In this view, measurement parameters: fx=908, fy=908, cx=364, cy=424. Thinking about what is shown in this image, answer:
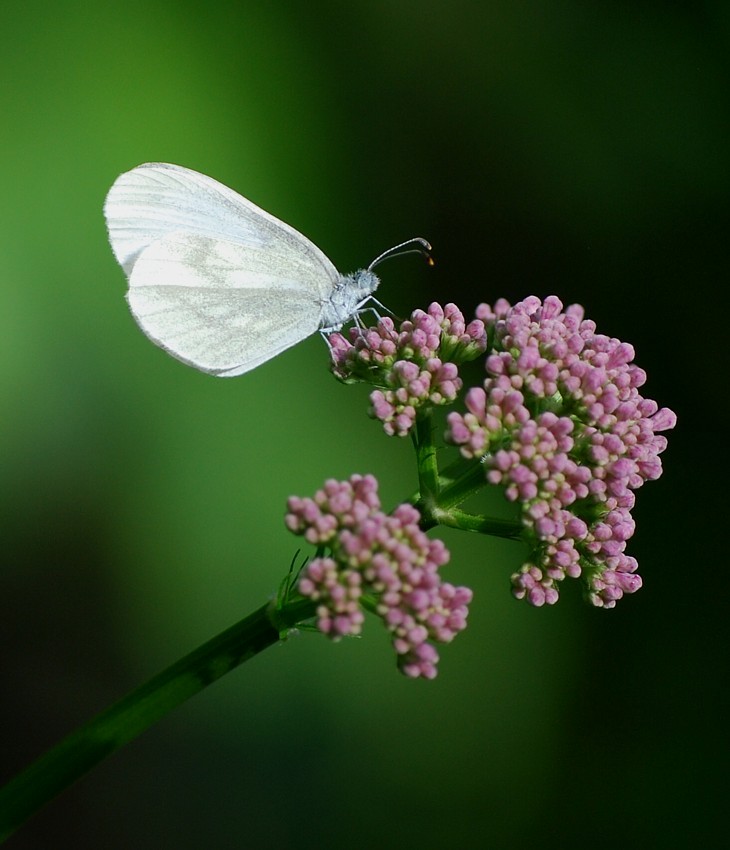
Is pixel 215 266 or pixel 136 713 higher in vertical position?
pixel 215 266

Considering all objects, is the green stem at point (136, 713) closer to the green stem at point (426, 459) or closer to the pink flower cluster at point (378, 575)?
the pink flower cluster at point (378, 575)

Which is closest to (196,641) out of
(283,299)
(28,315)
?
(28,315)

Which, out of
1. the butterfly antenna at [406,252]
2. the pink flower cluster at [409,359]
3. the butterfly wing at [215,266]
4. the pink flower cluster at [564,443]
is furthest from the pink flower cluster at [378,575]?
the butterfly antenna at [406,252]

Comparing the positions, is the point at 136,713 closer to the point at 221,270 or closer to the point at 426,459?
the point at 426,459

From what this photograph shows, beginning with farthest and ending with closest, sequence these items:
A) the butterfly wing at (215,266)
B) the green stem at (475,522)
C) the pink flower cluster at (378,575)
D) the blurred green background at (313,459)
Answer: the blurred green background at (313,459), the butterfly wing at (215,266), the green stem at (475,522), the pink flower cluster at (378,575)

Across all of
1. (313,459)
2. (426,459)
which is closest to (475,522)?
(426,459)

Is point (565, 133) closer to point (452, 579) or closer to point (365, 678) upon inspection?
point (452, 579)
